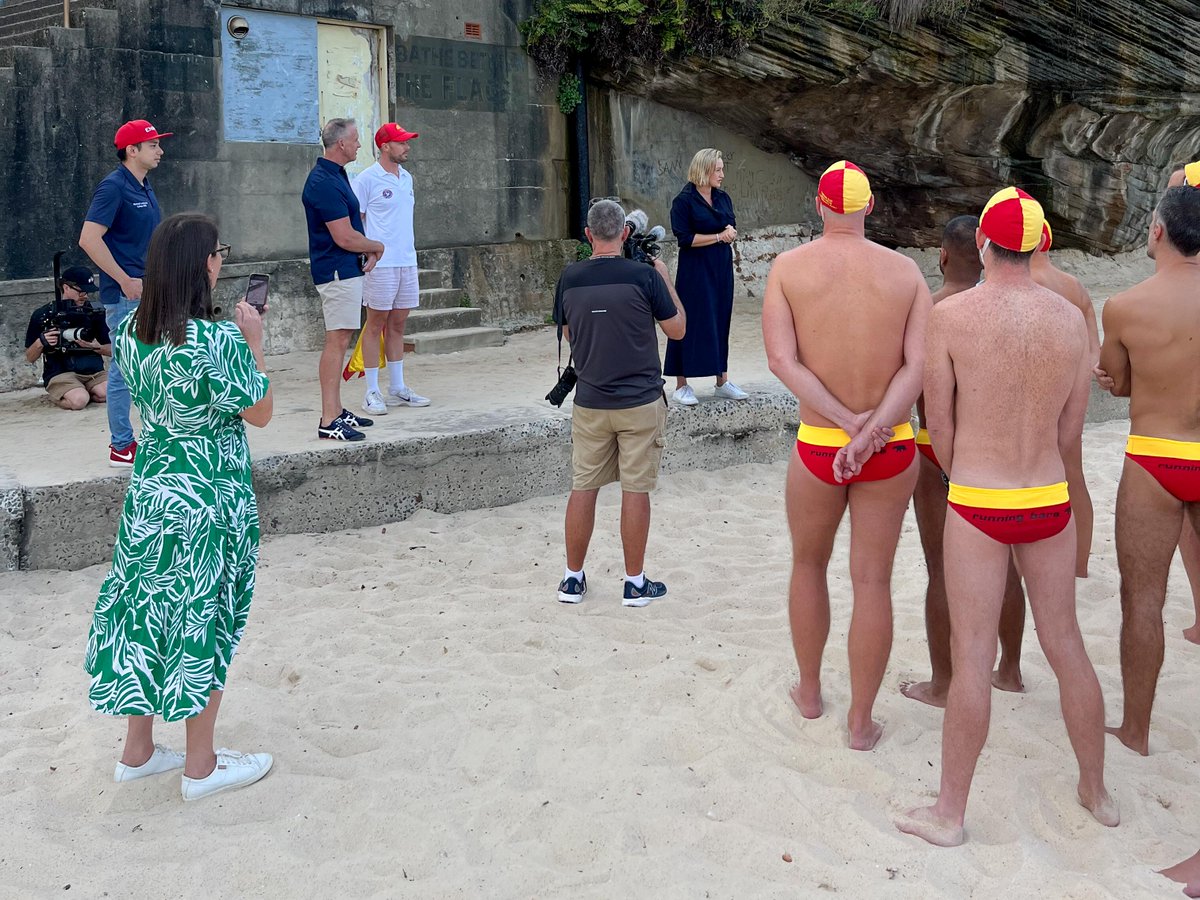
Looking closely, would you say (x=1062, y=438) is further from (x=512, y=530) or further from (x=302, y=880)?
(x=512, y=530)

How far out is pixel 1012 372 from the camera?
3193mm

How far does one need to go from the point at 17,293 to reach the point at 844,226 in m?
6.82

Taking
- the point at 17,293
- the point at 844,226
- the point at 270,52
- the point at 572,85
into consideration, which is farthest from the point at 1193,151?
the point at 17,293

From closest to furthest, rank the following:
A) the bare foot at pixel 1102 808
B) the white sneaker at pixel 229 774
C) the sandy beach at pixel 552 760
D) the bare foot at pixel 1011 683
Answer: the sandy beach at pixel 552 760
the bare foot at pixel 1102 808
the white sneaker at pixel 229 774
the bare foot at pixel 1011 683

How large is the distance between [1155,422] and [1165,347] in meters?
0.25

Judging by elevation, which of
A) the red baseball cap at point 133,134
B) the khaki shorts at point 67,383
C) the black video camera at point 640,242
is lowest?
the khaki shorts at point 67,383

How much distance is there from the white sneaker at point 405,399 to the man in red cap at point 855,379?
4.04m

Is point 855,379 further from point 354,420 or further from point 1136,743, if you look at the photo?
point 354,420

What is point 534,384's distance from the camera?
8367 mm

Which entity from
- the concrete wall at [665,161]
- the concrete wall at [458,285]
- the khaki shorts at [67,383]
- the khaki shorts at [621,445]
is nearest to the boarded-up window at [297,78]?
the concrete wall at [458,285]

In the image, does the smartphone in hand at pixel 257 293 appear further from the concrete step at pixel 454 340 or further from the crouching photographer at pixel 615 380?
the concrete step at pixel 454 340

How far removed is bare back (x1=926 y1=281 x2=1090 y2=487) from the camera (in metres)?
3.19

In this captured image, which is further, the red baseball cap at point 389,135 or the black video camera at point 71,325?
the black video camera at point 71,325

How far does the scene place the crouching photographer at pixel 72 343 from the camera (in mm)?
7402
